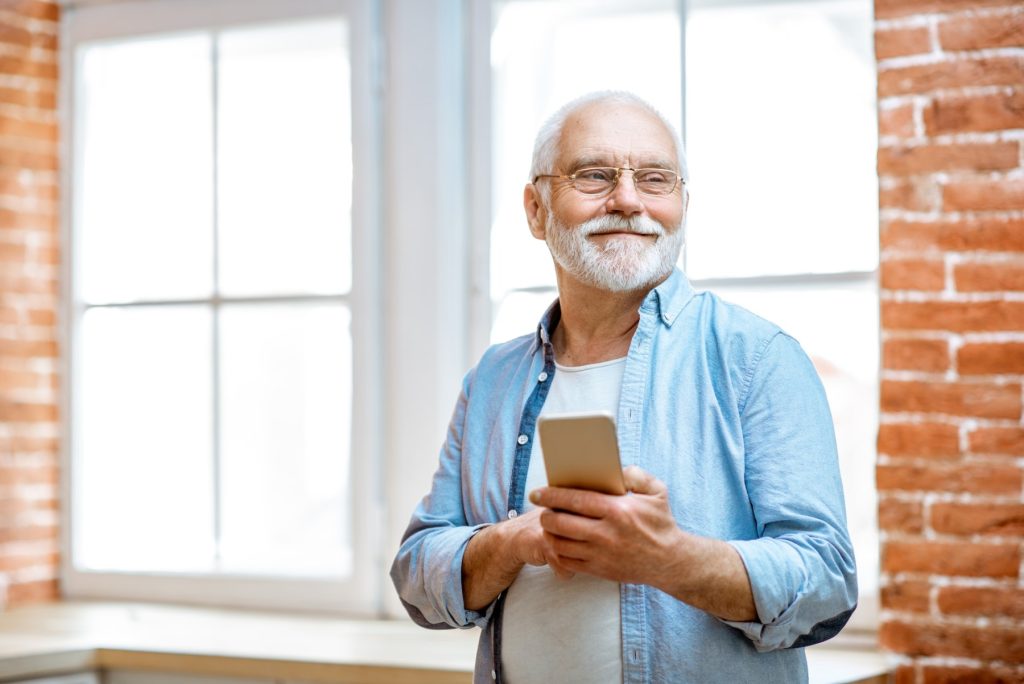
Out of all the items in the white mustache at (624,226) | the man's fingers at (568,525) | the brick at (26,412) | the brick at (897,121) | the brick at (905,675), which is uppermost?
the brick at (897,121)

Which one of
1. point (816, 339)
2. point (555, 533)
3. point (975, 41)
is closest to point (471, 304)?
point (816, 339)

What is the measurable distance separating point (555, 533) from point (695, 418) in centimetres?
30

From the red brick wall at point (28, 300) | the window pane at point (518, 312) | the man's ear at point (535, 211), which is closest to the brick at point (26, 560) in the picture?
the red brick wall at point (28, 300)

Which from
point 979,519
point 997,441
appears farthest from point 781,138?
point 979,519

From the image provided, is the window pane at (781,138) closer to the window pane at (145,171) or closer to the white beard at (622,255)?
the white beard at (622,255)

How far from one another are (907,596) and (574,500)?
1.25 metres

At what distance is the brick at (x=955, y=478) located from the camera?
2328 millimetres

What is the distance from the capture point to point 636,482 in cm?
144

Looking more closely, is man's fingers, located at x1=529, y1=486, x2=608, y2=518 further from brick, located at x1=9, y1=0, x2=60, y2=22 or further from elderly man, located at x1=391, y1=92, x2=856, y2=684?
brick, located at x1=9, y1=0, x2=60, y2=22

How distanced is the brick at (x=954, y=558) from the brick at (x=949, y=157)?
0.73 m

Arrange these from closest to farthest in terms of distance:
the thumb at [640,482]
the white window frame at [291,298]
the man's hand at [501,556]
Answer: the thumb at [640,482] < the man's hand at [501,556] < the white window frame at [291,298]

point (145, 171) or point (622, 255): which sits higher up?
point (145, 171)

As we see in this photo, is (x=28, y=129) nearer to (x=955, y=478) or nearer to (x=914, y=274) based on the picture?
(x=914, y=274)

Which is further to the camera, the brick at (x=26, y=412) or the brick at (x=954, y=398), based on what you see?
the brick at (x=26, y=412)
